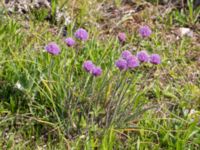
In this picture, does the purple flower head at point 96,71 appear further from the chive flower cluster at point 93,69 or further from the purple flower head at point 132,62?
the purple flower head at point 132,62

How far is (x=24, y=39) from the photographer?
9.05 ft

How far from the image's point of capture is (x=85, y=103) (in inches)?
87.6

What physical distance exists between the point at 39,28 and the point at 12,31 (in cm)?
Answer: 30

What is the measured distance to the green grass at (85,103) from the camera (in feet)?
7.03

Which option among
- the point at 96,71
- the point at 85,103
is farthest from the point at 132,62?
the point at 85,103

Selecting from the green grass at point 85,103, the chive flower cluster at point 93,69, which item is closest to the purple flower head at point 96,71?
the chive flower cluster at point 93,69

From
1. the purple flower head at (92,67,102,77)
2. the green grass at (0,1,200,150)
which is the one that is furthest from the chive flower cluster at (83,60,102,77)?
the green grass at (0,1,200,150)

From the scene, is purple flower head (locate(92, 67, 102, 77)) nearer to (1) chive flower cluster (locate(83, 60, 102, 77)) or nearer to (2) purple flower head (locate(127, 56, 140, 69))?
(1) chive flower cluster (locate(83, 60, 102, 77))

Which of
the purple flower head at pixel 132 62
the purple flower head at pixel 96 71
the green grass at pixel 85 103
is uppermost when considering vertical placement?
the purple flower head at pixel 132 62

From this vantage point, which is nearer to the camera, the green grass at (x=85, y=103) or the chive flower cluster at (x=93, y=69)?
the chive flower cluster at (x=93, y=69)

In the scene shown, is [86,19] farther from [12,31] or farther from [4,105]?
[4,105]

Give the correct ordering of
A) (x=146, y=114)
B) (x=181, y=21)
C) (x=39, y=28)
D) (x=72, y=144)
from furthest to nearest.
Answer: (x=181, y=21) < (x=39, y=28) < (x=146, y=114) < (x=72, y=144)

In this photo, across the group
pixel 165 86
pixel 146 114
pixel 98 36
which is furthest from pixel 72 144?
pixel 98 36

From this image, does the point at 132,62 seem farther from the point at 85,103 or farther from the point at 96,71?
the point at 85,103
